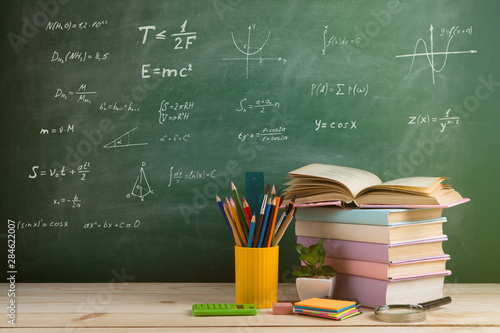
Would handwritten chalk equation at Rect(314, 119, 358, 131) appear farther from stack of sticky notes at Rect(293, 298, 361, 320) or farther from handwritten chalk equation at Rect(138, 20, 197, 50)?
stack of sticky notes at Rect(293, 298, 361, 320)

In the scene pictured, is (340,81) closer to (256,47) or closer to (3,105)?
(256,47)

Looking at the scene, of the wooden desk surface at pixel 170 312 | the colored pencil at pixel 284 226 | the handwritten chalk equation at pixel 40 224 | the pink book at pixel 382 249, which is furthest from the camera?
the handwritten chalk equation at pixel 40 224

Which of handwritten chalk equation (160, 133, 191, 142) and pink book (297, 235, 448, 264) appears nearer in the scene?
pink book (297, 235, 448, 264)

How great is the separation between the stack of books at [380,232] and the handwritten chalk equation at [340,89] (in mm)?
415

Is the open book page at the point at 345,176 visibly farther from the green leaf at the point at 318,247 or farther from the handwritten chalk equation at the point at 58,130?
the handwritten chalk equation at the point at 58,130

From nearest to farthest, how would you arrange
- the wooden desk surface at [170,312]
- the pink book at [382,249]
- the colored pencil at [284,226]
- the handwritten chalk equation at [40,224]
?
the wooden desk surface at [170,312] → the pink book at [382,249] → the colored pencil at [284,226] → the handwritten chalk equation at [40,224]

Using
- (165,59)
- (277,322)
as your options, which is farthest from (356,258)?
(165,59)

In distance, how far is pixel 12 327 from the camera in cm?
113

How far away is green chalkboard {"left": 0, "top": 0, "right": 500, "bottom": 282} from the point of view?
171 cm

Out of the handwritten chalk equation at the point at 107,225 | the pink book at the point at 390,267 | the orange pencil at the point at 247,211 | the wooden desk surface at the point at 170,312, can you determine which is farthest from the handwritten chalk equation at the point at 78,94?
the pink book at the point at 390,267

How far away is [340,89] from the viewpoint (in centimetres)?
174

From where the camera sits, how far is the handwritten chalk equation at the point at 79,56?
5.64ft

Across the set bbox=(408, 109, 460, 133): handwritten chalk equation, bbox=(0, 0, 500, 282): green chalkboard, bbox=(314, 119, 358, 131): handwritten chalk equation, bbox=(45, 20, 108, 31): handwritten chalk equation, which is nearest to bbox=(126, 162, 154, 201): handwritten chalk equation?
bbox=(0, 0, 500, 282): green chalkboard

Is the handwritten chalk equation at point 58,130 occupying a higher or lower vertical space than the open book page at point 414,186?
higher
